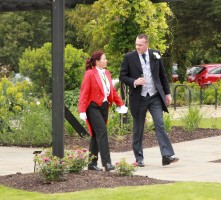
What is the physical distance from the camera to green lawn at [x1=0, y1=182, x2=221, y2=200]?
9.08 m

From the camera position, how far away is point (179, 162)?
531 inches

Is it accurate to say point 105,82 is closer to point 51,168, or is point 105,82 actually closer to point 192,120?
point 51,168

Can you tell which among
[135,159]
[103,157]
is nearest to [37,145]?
[135,159]

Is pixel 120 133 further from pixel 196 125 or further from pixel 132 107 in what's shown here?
pixel 132 107

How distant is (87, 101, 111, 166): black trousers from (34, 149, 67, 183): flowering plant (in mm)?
1799

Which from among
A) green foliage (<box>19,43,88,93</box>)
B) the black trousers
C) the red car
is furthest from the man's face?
the red car

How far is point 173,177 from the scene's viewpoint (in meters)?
11.4

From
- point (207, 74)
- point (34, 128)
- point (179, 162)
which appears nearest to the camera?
point (179, 162)

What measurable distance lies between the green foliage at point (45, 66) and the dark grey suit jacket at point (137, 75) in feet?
27.0

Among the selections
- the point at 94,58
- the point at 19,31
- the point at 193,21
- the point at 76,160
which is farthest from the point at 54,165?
the point at 19,31

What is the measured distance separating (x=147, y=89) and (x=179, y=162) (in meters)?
1.42

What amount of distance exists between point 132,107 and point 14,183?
10.1 ft

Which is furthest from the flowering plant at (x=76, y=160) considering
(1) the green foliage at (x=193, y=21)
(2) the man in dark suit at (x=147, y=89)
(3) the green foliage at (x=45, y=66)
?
(1) the green foliage at (x=193, y=21)

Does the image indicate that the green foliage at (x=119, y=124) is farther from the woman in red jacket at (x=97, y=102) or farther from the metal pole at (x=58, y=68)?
the metal pole at (x=58, y=68)
